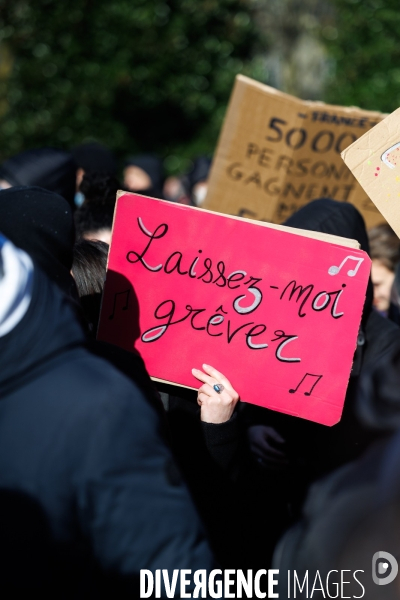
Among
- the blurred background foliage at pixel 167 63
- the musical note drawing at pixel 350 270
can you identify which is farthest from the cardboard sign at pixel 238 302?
the blurred background foliage at pixel 167 63

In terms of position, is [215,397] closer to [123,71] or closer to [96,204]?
[96,204]

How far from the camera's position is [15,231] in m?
1.55

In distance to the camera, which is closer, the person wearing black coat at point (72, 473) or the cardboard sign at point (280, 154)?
the person wearing black coat at point (72, 473)

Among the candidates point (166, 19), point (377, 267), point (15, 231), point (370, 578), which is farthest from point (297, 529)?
point (166, 19)

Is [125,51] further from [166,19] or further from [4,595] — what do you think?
[4,595]

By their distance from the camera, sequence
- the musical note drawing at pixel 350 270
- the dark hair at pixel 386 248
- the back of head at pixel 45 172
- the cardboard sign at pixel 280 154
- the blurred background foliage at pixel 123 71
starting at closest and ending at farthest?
the musical note drawing at pixel 350 270, the dark hair at pixel 386 248, the cardboard sign at pixel 280 154, the back of head at pixel 45 172, the blurred background foliage at pixel 123 71

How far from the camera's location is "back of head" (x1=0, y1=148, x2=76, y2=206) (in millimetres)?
3879

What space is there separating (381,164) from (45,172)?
237 cm

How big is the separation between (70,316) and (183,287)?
0.72 m

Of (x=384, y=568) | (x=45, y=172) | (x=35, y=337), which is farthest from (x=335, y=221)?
(x=45, y=172)

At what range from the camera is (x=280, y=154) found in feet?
12.2

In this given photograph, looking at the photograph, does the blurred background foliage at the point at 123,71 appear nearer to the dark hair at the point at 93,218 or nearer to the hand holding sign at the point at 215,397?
the dark hair at the point at 93,218

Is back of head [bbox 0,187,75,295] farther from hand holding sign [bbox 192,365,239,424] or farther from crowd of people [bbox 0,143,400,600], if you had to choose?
hand holding sign [bbox 192,365,239,424]

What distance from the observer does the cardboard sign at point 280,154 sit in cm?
363
